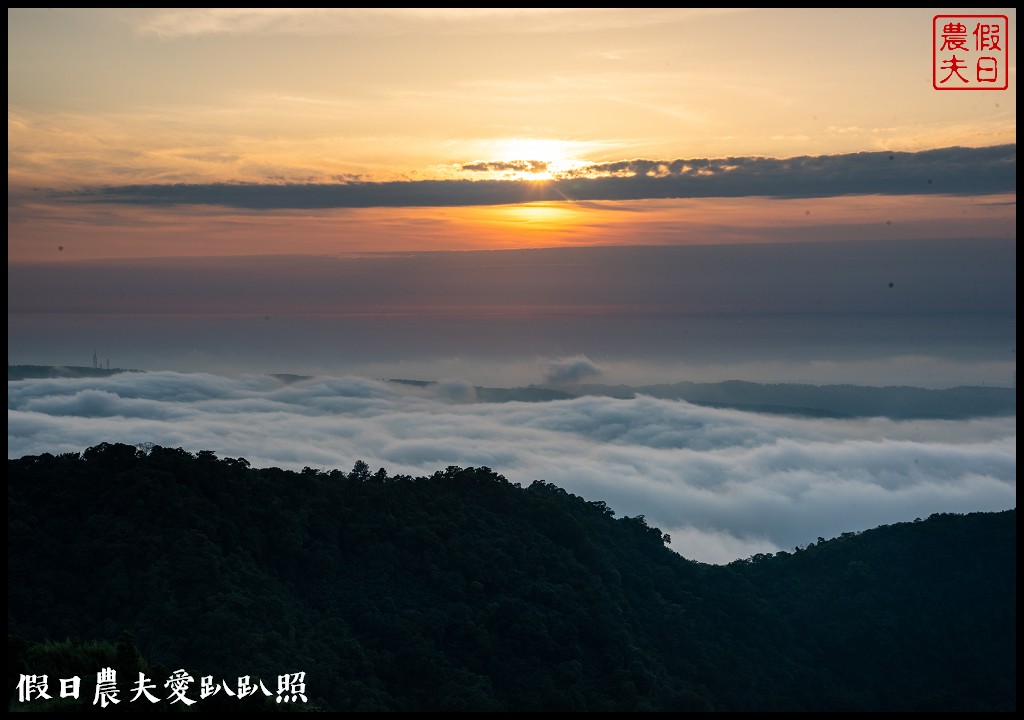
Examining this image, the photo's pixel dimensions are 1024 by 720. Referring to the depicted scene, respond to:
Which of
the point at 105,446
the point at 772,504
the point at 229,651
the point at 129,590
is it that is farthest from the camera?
the point at 772,504

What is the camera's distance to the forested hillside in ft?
95.0

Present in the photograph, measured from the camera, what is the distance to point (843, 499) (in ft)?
277

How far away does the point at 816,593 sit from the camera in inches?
1745

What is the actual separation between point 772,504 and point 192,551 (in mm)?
60017

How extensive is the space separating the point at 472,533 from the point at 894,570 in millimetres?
19037

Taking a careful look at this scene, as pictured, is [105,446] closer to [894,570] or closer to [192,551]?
[192,551]

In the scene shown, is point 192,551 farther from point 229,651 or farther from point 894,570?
point 894,570

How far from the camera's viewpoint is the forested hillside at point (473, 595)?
28969 mm

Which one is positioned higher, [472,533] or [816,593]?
[472,533]

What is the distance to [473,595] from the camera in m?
35.1

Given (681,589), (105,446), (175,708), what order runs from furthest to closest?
(681,589) → (105,446) → (175,708)

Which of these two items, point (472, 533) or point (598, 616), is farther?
point (472, 533)

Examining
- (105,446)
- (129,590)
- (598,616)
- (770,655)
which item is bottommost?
(770,655)

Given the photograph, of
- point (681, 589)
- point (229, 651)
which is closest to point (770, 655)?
point (681, 589)
